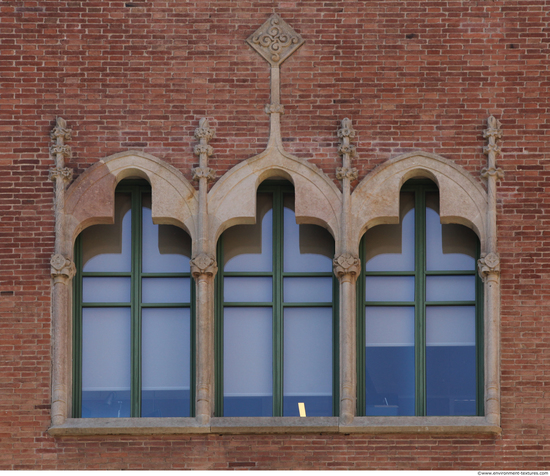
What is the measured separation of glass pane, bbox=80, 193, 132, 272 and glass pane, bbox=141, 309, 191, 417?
2.28 feet

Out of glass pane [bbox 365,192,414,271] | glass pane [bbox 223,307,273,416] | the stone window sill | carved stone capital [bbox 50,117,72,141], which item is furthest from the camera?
glass pane [bbox 365,192,414,271]

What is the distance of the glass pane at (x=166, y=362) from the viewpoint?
14828 millimetres

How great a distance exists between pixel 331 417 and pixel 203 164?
10.8ft

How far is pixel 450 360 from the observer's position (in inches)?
587

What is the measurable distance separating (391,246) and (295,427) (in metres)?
2.55

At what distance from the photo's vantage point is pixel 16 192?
592 inches

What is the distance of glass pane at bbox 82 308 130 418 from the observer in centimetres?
1482

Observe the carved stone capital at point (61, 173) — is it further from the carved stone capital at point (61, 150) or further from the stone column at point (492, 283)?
the stone column at point (492, 283)

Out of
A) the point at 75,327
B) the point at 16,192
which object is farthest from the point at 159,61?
the point at 75,327

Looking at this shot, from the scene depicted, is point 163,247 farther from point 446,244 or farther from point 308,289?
point 446,244

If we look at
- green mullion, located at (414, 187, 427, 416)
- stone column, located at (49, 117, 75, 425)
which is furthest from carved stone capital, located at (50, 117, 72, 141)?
green mullion, located at (414, 187, 427, 416)

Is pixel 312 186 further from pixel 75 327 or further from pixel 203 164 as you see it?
pixel 75 327

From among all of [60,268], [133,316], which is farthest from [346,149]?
[60,268]

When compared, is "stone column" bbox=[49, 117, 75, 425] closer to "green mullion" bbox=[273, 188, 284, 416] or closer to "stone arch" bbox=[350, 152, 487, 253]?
"green mullion" bbox=[273, 188, 284, 416]
